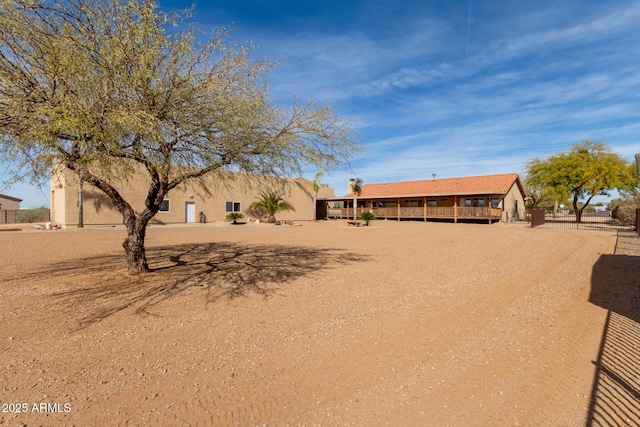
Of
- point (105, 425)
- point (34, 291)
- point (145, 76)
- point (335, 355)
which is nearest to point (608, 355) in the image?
point (335, 355)

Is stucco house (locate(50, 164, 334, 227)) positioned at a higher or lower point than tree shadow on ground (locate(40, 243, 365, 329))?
higher

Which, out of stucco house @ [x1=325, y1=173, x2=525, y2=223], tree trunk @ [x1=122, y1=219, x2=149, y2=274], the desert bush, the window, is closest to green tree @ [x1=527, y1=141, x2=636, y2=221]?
stucco house @ [x1=325, y1=173, x2=525, y2=223]

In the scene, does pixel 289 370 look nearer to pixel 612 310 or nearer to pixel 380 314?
pixel 380 314

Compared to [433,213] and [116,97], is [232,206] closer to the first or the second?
[433,213]

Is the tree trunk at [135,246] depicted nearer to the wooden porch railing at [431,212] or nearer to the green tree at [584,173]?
the wooden porch railing at [431,212]

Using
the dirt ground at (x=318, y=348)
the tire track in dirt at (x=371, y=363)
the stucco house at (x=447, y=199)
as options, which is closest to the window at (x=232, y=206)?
the stucco house at (x=447, y=199)

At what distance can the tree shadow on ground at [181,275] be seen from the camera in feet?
20.2

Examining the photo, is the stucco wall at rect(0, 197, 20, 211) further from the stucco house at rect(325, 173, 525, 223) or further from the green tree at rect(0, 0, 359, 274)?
the green tree at rect(0, 0, 359, 274)

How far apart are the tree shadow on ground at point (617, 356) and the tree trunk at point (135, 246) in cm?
868

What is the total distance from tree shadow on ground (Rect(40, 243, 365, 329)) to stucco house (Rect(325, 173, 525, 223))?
945 inches

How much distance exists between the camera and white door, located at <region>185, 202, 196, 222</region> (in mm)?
29000

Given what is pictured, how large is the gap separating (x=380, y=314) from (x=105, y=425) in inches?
158

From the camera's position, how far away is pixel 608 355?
4023 mm

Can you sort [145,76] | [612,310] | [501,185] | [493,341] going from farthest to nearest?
[501,185], [612,310], [145,76], [493,341]
